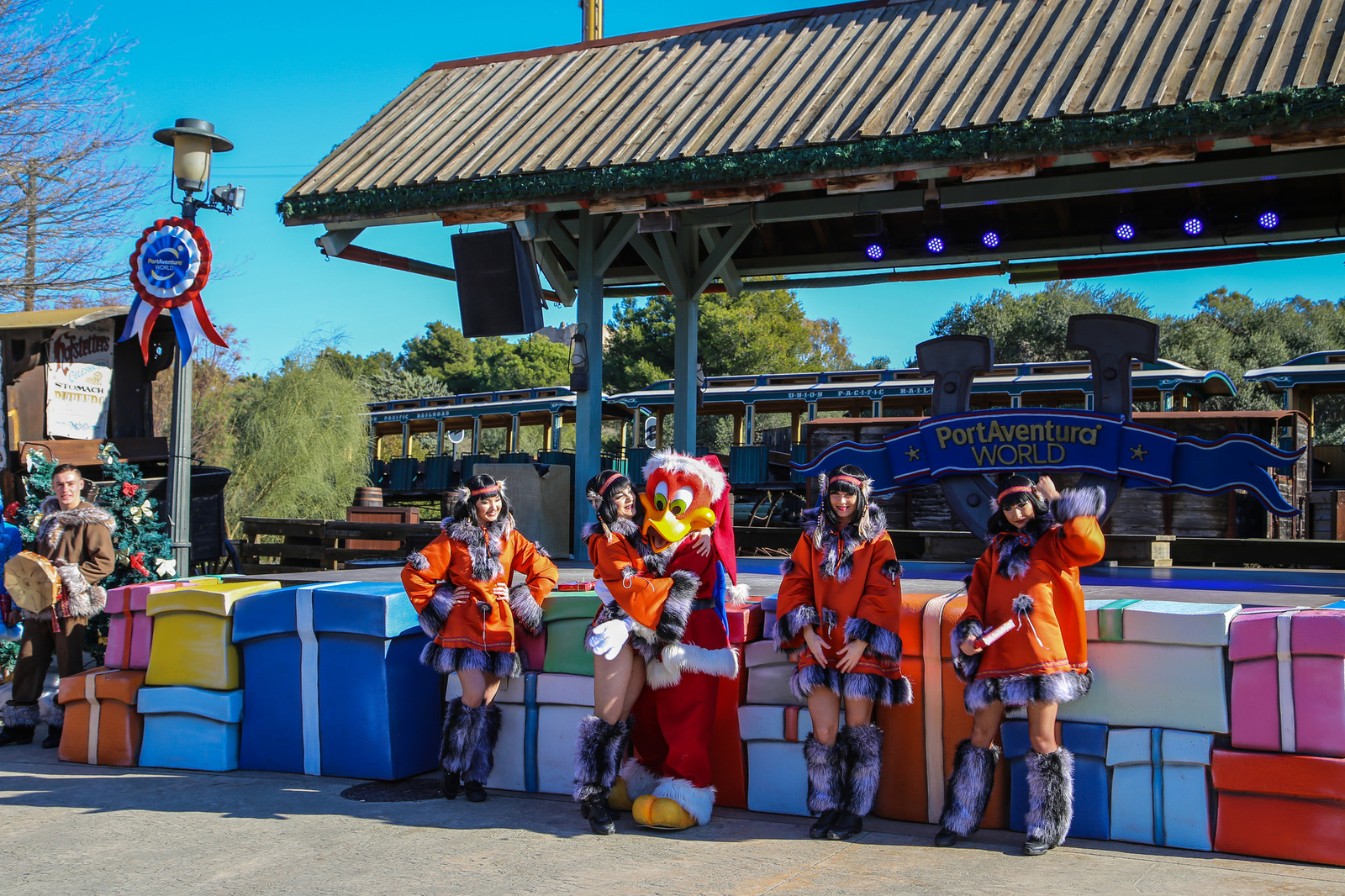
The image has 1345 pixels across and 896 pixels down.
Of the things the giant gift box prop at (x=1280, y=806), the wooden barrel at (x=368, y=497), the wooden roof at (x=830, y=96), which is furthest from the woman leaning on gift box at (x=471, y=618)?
the wooden barrel at (x=368, y=497)

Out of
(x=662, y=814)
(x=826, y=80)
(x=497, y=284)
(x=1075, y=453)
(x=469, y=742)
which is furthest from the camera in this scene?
(x=497, y=284)

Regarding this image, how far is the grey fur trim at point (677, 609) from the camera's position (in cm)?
470

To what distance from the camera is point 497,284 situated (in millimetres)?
9133

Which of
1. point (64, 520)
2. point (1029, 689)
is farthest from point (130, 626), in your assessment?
point (1029, 689)

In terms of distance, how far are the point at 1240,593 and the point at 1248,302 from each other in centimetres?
3402

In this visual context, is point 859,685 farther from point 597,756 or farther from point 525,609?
point 525,609

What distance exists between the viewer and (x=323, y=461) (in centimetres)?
2031

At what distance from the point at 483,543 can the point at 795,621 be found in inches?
65.4

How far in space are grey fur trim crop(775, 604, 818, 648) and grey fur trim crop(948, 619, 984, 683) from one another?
0.59 metres

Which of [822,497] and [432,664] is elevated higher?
[822,497]

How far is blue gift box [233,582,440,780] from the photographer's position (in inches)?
221

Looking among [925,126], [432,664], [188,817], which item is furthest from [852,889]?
[925,126]

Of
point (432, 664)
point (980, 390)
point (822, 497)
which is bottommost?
point (432, 664)

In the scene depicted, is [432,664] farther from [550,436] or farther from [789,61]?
[550,436]
